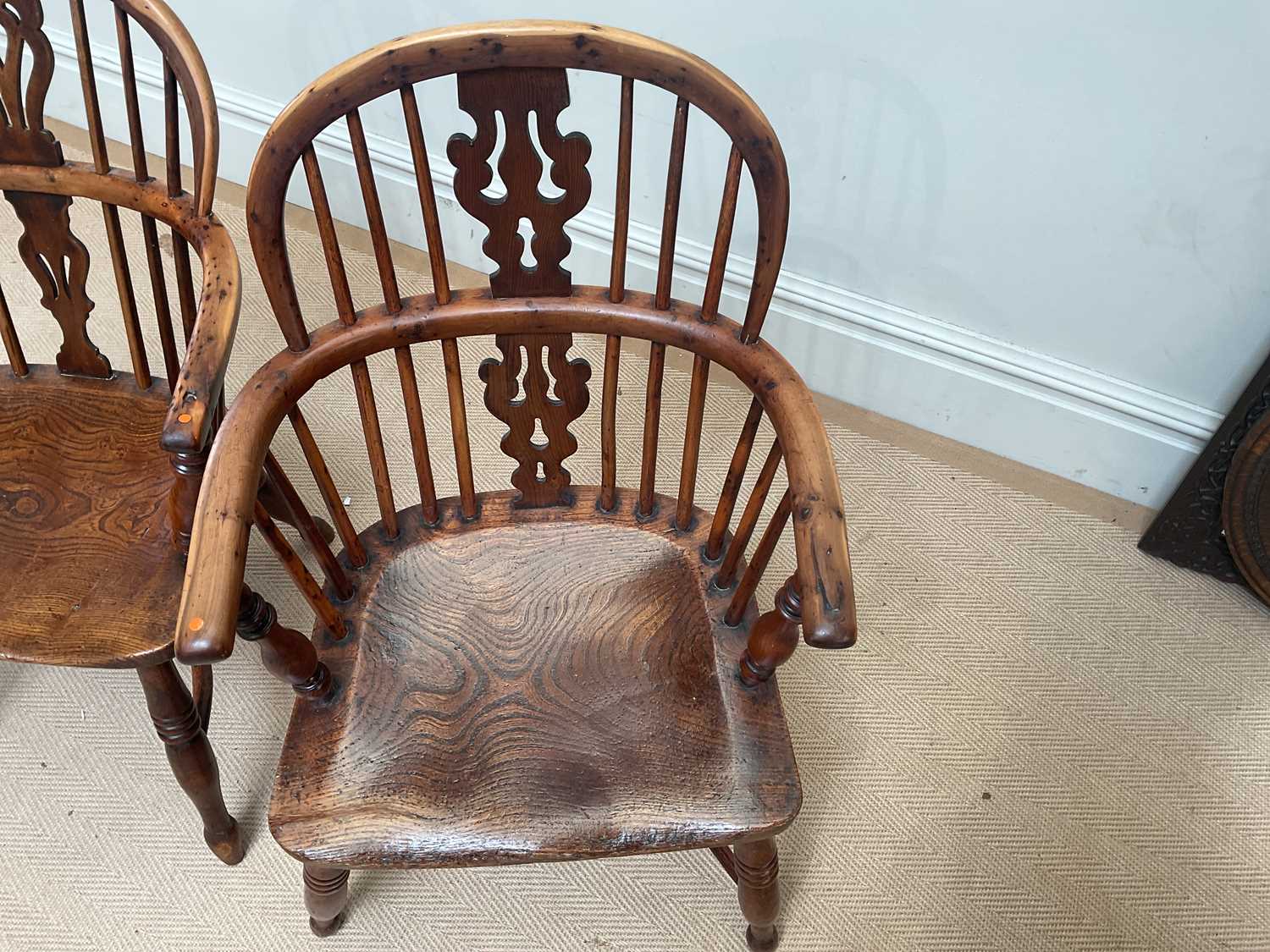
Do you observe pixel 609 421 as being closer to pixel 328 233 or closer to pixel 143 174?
pixel 328 233

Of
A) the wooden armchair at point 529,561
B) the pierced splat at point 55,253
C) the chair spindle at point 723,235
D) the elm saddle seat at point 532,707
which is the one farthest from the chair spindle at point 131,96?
the chair spindle at point 723,235

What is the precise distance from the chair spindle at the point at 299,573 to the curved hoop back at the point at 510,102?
7.3 inches

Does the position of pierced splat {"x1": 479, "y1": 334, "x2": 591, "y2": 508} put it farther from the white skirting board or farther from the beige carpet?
the white skirting board

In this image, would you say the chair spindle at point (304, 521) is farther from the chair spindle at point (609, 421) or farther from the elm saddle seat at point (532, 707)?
the chair spindle at point (609, 421)

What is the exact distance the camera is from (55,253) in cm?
114

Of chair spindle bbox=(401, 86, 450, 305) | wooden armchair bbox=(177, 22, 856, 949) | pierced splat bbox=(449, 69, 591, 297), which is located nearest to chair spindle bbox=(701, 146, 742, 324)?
wooden armchair bbox=(177, 22, 856, 949)

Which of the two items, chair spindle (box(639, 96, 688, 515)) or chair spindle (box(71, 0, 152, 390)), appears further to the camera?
chair spindle (box(71, 0, 152, 390))

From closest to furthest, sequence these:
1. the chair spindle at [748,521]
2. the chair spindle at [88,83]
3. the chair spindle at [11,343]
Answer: the chair spindle at [748,521], the chair spindle at [88,83], the chair spindle at [11,343]

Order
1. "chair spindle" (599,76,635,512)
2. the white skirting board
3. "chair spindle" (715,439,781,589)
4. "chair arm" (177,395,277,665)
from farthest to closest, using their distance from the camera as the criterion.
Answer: the white skirting board
"chair spindle" (715,439,781,589)
"chair spindle" (599,76,635,512)
"chair arm" (177,395,277,665)

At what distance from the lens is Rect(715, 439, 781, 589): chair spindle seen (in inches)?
37.1

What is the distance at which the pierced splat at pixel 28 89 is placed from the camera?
104cm

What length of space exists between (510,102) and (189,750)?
826mm

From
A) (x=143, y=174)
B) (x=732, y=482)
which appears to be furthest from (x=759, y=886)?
(x=143, y=174)

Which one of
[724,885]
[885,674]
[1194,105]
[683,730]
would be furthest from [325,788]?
[1194,105]
